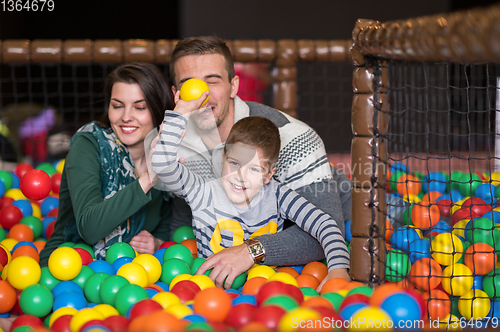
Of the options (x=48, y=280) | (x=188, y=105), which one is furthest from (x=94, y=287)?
(x=188, y=105)

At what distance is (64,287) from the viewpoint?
129 cm

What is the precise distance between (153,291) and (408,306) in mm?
658

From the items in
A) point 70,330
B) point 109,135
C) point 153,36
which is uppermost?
point 153,36

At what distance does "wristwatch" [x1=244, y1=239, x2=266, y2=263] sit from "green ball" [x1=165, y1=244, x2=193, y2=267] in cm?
24

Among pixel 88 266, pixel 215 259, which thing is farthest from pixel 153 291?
pixel 88 266

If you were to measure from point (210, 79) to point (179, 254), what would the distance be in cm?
61

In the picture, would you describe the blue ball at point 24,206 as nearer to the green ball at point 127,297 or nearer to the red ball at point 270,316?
the green ball at point 127,297

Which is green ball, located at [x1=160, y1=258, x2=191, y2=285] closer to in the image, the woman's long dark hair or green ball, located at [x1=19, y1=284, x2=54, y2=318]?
green ball, located at [x1=19, y1=284, x2=54, y2=318]

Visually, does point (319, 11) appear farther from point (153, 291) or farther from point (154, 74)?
point (153, 291)

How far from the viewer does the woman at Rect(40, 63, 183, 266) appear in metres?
1.48

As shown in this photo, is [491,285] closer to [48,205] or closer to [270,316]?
[270,316]

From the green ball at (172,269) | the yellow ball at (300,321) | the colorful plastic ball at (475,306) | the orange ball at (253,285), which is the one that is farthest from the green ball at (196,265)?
the colorful plastic ball at (475,306)

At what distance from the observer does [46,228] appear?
6.74ft

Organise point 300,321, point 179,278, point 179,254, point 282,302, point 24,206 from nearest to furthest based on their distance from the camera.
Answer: point 300,321
point 282,302
point 179,278
point 179,254
point 24,206
